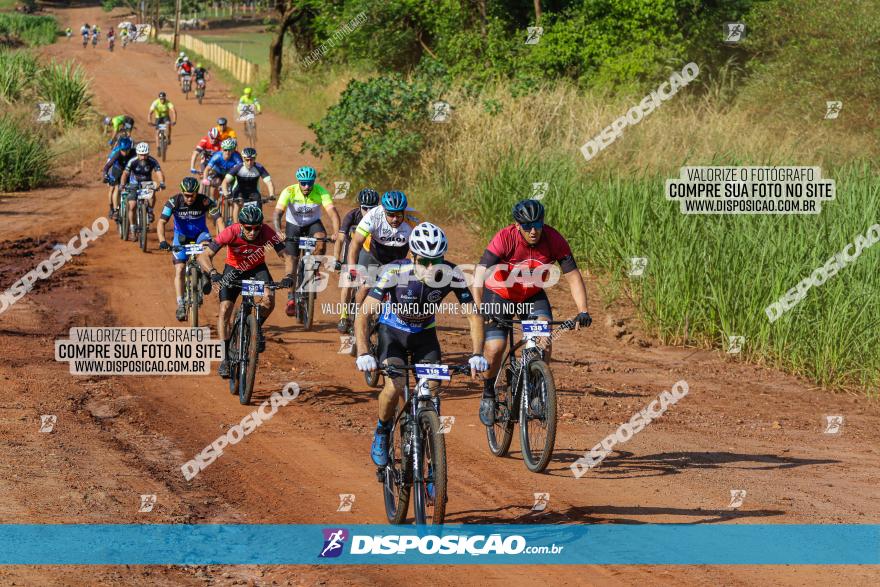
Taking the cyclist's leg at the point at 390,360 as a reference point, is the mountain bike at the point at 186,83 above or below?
above

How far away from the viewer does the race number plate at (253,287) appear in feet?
39.7

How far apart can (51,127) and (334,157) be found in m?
15.1

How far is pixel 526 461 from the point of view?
9.79m

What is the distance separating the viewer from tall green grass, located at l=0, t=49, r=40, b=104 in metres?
36.4

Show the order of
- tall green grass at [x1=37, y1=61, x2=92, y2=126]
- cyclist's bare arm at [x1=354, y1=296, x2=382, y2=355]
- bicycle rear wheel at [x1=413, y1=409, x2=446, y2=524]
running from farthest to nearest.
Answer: tall green grass at [x1=37, y1=61, x2=92, y2=126] → cyclist's bare arm at [x1=354, y1=296, x2=382, y2=355] → bicycle rear wheel at [x1=413, y1=409, x2=446, y2=524]

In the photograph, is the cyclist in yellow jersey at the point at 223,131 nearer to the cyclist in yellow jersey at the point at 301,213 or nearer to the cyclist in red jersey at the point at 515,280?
the cyclist in yellow jersey at the point at 301,213

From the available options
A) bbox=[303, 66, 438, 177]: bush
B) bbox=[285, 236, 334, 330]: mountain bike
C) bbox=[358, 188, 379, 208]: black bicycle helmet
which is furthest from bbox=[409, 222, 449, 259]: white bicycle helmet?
bbox=[303, 66, 438, 177]: bush

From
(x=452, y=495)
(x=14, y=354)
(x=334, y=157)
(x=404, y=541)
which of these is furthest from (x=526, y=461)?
(x=334, y=157)

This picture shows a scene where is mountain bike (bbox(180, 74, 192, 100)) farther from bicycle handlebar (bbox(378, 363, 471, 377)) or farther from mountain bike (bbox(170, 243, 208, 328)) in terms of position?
bicycle handlebar (bbox(378, 363, 471, 377))

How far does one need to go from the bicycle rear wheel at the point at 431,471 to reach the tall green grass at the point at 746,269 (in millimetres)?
7535

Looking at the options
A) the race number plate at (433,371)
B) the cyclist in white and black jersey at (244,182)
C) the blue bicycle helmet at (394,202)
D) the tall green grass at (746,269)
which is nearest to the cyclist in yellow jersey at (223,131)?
the cyclist in white and black jersey at (244,182)

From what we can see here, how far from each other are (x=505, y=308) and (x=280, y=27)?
125ft

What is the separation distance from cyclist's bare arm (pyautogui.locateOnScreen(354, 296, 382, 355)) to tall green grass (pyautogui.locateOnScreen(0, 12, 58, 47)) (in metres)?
66.3

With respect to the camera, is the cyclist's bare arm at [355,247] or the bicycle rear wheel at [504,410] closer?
the bicycle rear wheel at [504,410]
